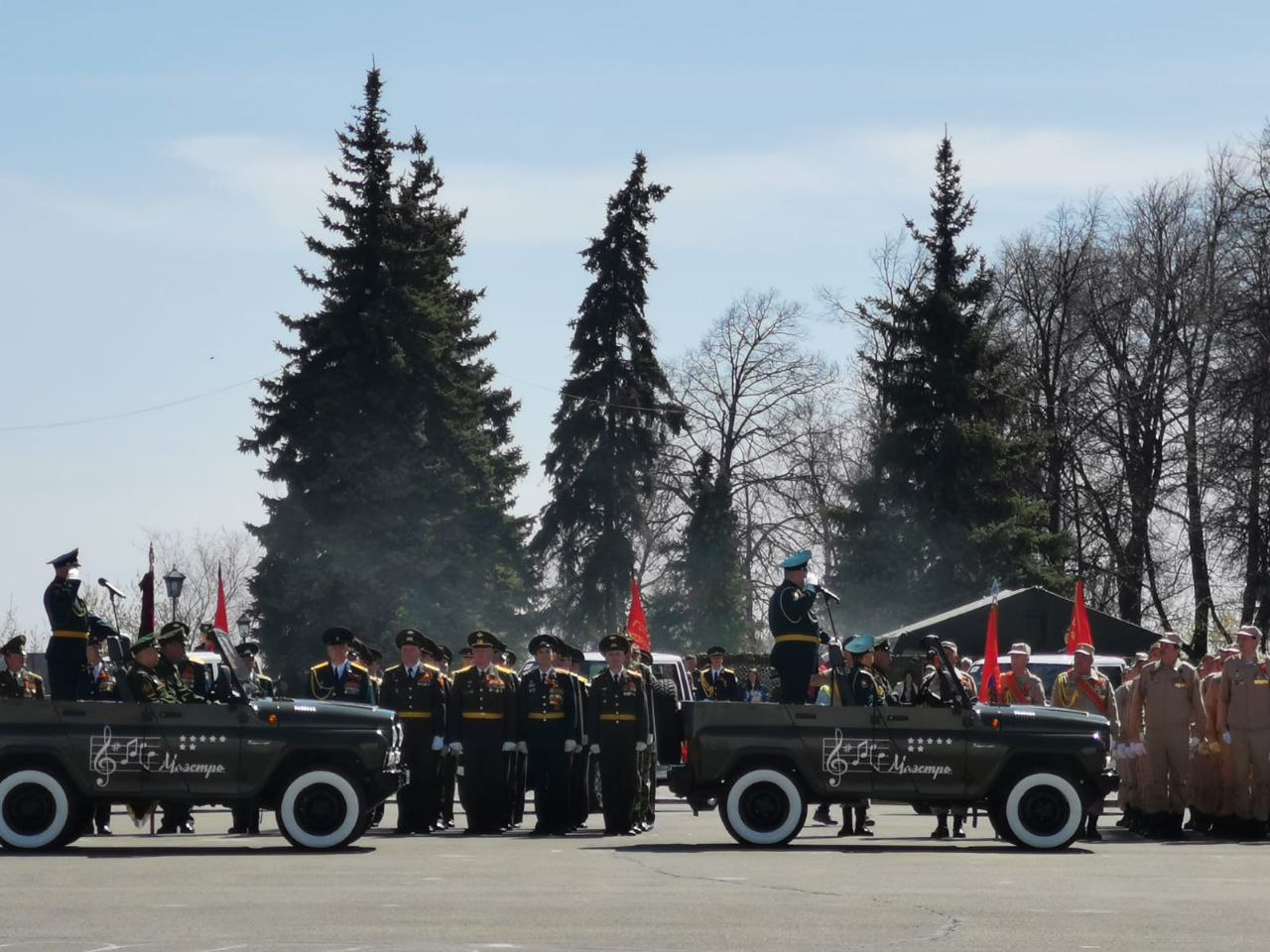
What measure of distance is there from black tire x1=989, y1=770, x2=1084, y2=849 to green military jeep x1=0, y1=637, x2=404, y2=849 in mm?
5104

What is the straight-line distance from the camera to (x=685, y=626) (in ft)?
208

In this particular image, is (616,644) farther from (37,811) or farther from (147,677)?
(37,811)

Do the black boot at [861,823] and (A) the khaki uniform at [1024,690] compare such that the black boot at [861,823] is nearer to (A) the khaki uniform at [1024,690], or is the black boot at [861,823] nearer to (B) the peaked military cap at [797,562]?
(A) the khaki uniform at [1024,690]

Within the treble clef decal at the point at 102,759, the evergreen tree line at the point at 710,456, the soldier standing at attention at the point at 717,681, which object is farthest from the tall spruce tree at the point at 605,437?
the treble clef decal at the point at 102,759

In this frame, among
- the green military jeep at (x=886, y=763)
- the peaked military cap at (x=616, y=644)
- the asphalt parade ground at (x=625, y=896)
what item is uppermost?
the peaked military cap at (x=616, y=644)

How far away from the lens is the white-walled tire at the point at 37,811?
54.0ft

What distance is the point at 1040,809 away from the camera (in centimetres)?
1723

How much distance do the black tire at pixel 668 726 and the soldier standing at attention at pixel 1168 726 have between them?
4812 mm

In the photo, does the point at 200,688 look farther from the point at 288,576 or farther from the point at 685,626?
the point at 685,626

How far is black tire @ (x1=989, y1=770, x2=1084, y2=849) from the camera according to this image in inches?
673

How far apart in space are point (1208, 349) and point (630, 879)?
42.4 m

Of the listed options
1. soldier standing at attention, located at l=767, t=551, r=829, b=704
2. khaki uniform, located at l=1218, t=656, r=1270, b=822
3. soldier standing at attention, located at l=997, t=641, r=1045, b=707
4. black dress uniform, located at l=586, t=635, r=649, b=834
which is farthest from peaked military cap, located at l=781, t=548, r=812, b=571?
khaki uniform, located at l=1218, t=656, r=1270, b=822

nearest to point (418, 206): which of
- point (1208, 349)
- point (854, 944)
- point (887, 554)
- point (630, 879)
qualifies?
point (887, 554)

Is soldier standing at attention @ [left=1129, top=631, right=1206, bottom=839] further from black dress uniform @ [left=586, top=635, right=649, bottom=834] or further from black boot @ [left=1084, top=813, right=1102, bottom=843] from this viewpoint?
black dress uniform @ [left=586, top=635, right=649, bottom=834]
